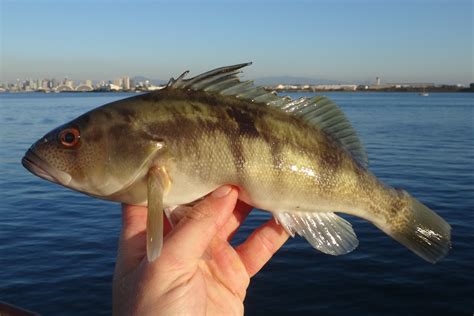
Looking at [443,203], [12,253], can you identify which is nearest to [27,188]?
[12,253]

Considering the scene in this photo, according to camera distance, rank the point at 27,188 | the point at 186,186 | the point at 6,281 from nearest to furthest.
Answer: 1. the point at 186,186
2. the point at 6,281
3. the point at 27,188

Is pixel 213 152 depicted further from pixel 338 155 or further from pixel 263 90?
pixel 338 155

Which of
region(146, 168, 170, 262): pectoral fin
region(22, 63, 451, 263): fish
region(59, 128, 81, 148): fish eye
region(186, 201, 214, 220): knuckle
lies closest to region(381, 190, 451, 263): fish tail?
region(22, 63, 451, 263): fish

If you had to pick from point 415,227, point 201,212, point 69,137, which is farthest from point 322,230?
point 69,137

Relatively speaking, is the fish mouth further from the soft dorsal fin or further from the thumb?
the soft dorsal fin

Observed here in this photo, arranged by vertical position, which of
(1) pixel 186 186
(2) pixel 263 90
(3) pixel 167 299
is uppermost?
(2) pixel 263 90

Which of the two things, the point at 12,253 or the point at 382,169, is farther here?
the point at 382,169

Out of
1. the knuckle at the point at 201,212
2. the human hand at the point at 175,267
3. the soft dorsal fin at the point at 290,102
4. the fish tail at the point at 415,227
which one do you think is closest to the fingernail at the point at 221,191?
the human hand at the point at 175,267

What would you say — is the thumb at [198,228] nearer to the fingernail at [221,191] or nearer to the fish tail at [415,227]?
the fingernail at [221,191]
